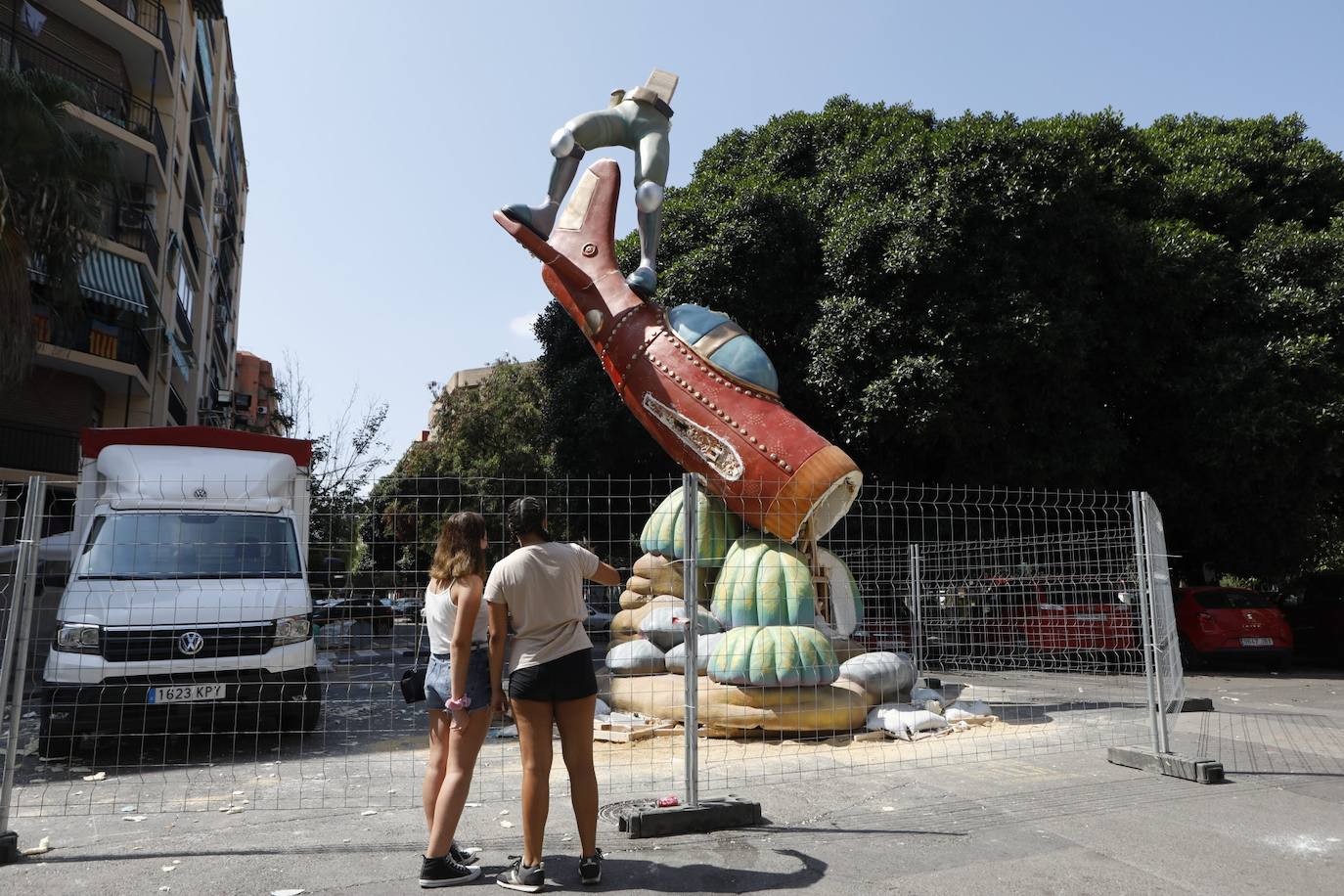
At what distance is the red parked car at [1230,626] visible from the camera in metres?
14.4

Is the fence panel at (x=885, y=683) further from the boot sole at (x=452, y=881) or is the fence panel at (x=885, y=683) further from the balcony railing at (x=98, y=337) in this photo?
the balcony railing at (x=98, y=337)

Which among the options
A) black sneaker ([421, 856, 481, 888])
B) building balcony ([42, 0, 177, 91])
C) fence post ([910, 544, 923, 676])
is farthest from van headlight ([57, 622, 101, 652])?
building balcony ([42, 0, 177, 91])

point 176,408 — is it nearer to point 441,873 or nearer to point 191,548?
point 191,548

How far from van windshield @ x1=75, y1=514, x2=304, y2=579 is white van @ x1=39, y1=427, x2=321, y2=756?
11mm

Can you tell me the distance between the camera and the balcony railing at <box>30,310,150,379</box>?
1806cm

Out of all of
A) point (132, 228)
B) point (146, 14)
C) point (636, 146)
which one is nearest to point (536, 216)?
point (636, 146)

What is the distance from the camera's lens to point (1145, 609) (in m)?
6.15

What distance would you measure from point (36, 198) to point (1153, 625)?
1375 cm

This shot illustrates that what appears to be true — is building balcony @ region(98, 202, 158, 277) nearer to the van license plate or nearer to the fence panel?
the van license plate

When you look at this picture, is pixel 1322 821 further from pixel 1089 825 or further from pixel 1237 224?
pixel 1237 224

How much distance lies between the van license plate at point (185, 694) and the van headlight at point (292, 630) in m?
0.53

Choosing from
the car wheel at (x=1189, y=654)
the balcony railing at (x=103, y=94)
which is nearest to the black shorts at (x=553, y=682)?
the car wheel at (x=1189, y=654)

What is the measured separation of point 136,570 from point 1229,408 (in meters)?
15.0

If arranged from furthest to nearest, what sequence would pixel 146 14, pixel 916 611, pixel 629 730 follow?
pixel 146 14, pixel 916 611, pixel 629 730
